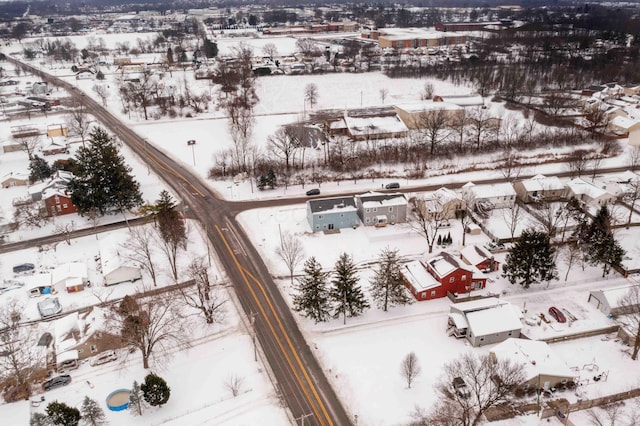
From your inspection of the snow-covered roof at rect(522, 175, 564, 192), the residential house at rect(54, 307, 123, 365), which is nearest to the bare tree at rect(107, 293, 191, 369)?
the residential house at rect(54, 307, 123, 365)

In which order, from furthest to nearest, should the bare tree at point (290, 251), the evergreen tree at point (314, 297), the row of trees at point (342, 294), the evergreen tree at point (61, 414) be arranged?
the bare tree at point (290, 251) < the row of trees at point (342, 294) < the evergreen tree at point (314, 297) < the evergreen tree at point (61, 414)

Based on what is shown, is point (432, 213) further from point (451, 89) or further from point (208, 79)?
point (208, 79)

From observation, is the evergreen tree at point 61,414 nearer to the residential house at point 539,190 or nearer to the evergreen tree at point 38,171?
the evergreen tree at point 38,171

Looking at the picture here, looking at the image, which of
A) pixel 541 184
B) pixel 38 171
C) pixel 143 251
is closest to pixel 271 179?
pixel 143 251

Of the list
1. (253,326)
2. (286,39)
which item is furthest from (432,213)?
(286,39)

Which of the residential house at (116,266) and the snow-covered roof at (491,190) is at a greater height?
the snow-covered roof at (491,190)

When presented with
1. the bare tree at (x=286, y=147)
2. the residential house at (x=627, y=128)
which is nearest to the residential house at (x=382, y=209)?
the bare tree at (x=286, y=147)
